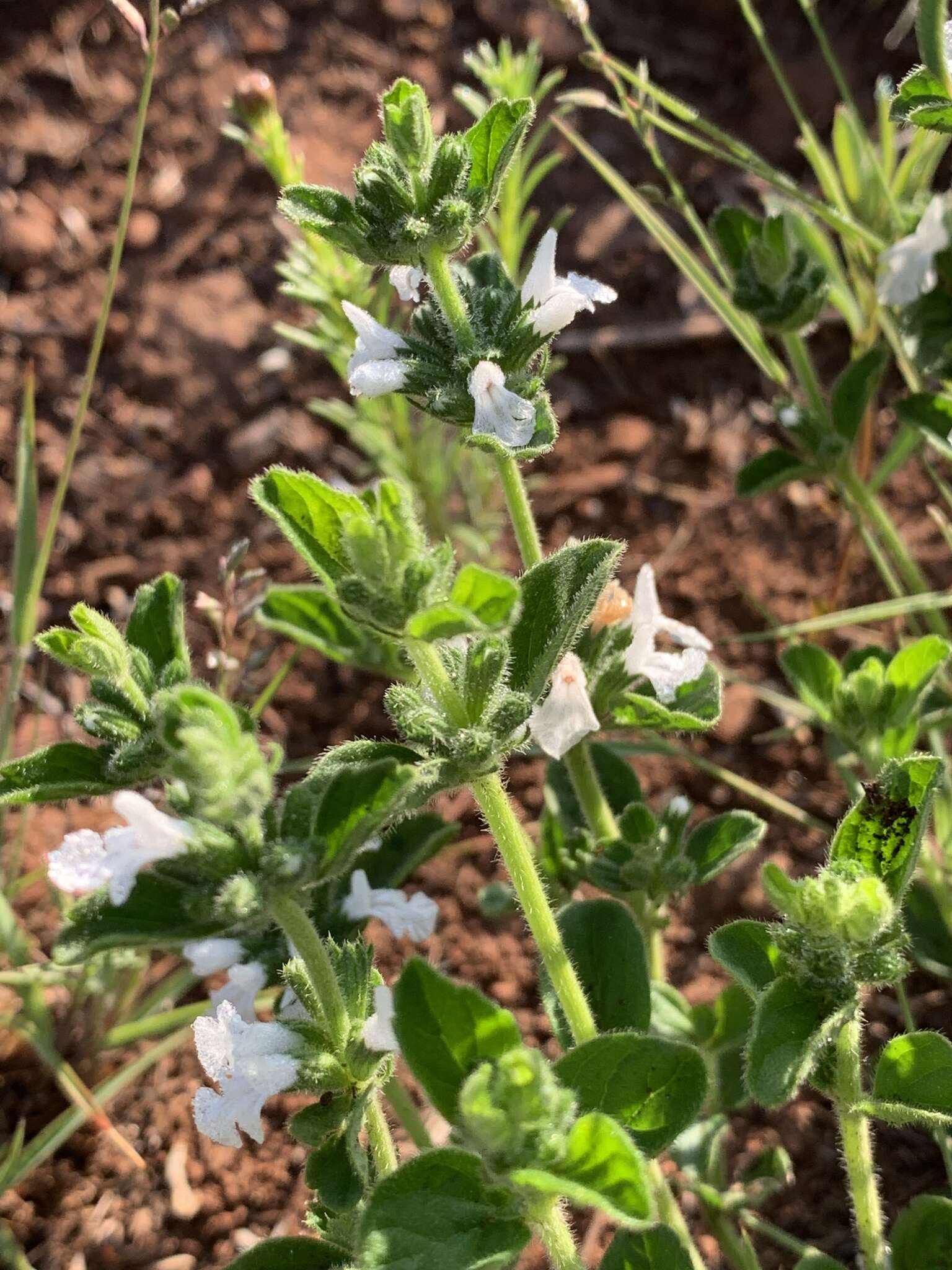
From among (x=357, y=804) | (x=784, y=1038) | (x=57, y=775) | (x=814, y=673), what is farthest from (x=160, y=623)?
(x=814, y=673)

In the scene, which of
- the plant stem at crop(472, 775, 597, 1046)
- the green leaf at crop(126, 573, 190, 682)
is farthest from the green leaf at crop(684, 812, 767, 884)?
the green leaf at crop(126, 573, 190, 682)

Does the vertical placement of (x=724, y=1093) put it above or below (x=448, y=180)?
below

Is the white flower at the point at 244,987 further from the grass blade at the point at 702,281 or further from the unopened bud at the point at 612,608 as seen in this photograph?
the grass blade at the point at 702,281

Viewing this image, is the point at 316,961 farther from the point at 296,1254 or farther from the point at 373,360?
the point at 373,360

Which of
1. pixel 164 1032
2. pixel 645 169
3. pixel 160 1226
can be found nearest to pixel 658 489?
pixel 645 169

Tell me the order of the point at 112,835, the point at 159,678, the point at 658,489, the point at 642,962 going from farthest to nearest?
the point at 658,489
the point at 642,962
the point at 159,678
the point at 112,835

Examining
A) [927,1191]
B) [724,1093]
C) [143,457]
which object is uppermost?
[143,457]

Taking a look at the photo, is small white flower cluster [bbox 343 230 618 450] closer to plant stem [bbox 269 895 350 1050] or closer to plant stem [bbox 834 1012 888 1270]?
plant stem [bbox 269 895 350 1050]

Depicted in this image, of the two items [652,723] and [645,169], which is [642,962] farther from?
[645,169]
